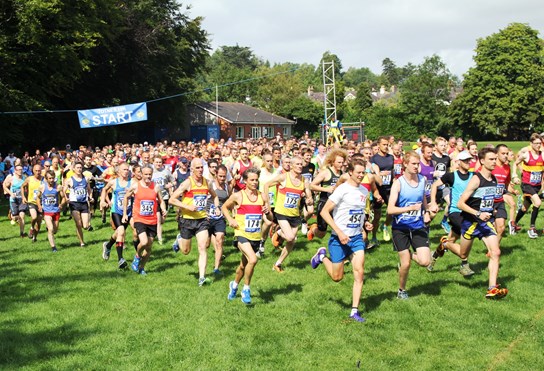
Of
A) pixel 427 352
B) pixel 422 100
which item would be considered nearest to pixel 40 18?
pixel 427 352

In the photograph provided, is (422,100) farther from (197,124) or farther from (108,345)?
(108,345)

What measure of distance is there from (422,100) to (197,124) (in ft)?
95.7

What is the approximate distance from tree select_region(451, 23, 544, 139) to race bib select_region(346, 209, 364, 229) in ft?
207

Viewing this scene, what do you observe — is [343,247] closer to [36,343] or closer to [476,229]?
[476,229]

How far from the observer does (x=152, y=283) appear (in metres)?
9.84

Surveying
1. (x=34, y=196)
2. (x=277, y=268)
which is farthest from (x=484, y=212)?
(x=34, y=196)

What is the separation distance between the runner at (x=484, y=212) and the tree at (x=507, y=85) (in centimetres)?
6151

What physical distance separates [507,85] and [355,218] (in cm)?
6484

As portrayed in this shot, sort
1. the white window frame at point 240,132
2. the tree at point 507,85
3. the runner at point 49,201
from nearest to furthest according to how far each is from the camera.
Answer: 1. the runner at point 49,201
2. the tree at point 507,85
3. the white window frame at point 240,132

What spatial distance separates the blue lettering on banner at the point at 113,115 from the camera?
27953 mm

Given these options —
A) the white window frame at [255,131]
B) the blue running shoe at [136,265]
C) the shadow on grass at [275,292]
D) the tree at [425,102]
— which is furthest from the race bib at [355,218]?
the tree at [425,102]

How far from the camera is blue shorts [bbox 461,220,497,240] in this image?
833cm

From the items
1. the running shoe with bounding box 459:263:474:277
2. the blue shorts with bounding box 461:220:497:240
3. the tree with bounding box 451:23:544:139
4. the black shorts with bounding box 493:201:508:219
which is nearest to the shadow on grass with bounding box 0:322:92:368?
the blue shorts with bounding box 461:220:497:240

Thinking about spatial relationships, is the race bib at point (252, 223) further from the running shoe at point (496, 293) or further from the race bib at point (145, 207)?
Answer: the running shoe at point (496, 293)
